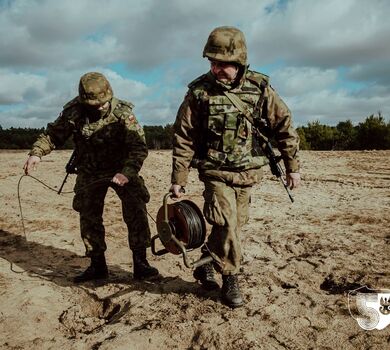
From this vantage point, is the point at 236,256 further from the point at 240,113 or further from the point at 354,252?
the point at 354,252

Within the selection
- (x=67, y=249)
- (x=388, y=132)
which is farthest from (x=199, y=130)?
(x=388, y=132)

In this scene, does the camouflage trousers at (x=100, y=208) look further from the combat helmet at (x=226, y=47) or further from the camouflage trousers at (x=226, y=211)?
the combat helmet at (x=226, y=47)

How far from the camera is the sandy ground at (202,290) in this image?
3404 mm

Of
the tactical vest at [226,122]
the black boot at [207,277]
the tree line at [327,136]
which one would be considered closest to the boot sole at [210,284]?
the black boot at [207,277]

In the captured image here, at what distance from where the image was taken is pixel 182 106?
12.7 feet

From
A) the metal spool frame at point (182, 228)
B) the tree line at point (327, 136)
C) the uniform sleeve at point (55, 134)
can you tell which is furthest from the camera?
the tree line at point (327, 136)

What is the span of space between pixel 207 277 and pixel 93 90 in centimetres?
219

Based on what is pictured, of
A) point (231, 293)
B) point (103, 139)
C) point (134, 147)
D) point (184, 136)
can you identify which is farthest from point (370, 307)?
point (103, 139)

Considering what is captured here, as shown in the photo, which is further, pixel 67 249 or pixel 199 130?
pixel 67 249

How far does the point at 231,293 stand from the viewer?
385 cm

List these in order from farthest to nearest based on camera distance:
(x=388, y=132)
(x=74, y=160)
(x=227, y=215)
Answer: (x=388, y=132) → (x=74, y=160) → (x=227, y=215)

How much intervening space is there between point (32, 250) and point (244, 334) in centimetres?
394

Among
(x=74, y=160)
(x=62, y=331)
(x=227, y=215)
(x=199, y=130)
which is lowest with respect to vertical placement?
(x=62, y=331)

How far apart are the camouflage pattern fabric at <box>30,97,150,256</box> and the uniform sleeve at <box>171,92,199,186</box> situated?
0.79 m
